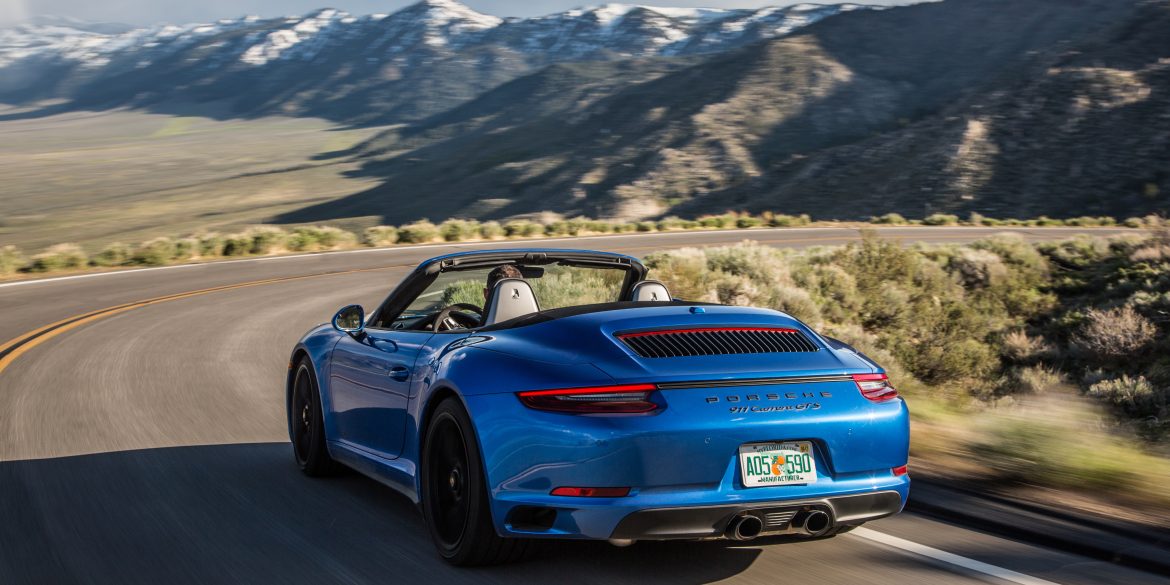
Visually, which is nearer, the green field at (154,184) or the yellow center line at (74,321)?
the yellow center line at (74,321)

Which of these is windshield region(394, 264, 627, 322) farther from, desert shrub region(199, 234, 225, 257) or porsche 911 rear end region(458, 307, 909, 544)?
desert shrub region(199, 234, 225, 257)

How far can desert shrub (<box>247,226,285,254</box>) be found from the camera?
31688 millimetres

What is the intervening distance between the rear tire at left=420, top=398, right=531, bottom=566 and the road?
0.10 meters

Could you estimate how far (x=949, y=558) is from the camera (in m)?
4.48

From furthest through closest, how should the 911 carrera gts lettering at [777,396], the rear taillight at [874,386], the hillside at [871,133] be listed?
1. the hillside at [871,133]
2. the rear taillight at [874,386]
3. the 911 carrera gts lettering at [777,396]

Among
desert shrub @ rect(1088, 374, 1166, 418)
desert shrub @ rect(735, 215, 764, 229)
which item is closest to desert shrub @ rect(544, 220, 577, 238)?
desert shrub @ rect(735, 215, 764, 229)

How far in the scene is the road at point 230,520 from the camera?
14.3ft

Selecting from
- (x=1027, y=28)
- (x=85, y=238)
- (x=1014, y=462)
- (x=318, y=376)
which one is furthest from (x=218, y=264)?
(x=1027, y=28)

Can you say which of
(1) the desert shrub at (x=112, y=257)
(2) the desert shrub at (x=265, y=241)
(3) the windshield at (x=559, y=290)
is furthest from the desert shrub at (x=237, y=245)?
(3) the windshield at (x=559, y=290)

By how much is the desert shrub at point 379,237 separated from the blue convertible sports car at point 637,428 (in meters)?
29.4

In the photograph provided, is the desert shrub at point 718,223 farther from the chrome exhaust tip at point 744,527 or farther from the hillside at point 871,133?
the chrome exhaust tip at point 744,527

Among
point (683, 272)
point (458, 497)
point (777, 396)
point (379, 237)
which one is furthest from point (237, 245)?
point (777, 396)

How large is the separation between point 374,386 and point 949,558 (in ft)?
8.89

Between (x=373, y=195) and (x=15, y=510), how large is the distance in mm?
124100
